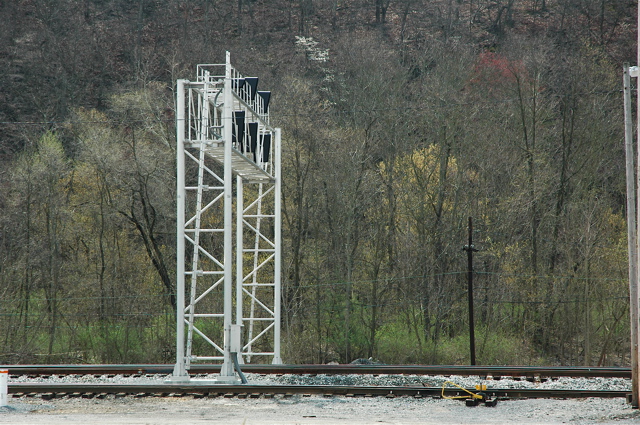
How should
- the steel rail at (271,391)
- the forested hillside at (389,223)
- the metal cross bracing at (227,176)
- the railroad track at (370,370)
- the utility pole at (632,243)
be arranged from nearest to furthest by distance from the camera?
the utility pole at (632,243)
the steel rail at (271,391)
the metal cross bracing at (227,176)
the railroad track at (370,370)
the forested hillside at (389,223)

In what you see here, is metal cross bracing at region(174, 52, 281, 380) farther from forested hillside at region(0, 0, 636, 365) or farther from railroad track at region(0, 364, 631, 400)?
forested hillside at region(0, 0, 636, 365)

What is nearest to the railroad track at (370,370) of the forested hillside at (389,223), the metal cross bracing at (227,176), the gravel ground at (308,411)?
the metal cross bracing at (227,176)

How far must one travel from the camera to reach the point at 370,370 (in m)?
16.2

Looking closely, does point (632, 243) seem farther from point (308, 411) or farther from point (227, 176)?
point (227, 176)

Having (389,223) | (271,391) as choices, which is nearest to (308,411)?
(271,391)

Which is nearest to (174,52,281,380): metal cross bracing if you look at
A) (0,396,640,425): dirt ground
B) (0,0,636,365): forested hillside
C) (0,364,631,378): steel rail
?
(0,364,631,378): steel rail

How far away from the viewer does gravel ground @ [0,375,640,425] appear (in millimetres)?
10891

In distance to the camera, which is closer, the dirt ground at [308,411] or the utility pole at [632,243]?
the dirt ground at [308,411]

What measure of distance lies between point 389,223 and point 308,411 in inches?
768

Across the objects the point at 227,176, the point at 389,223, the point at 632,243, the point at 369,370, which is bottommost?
the point at 369,370

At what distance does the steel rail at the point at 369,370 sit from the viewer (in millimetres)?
15750

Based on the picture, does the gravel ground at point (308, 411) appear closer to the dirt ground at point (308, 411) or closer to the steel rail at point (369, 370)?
the dirt ground at point (308, 411)

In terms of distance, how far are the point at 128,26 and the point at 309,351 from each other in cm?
3645

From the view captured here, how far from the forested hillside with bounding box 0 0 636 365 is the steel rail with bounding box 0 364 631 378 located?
33.7 ft
